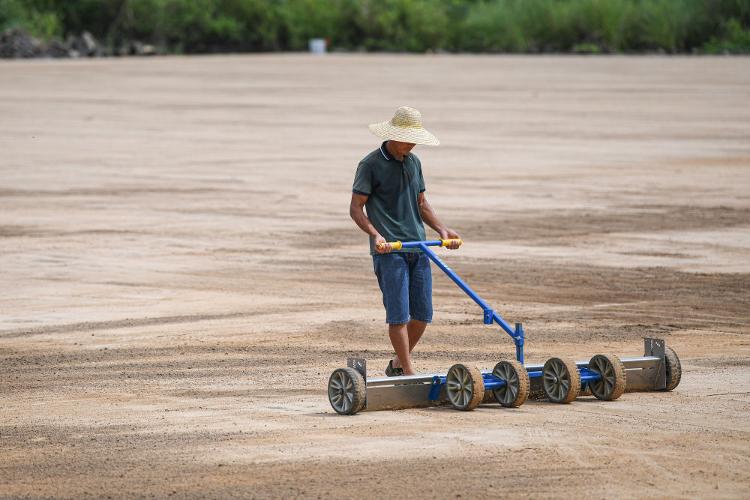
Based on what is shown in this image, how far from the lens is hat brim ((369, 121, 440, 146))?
9438mm

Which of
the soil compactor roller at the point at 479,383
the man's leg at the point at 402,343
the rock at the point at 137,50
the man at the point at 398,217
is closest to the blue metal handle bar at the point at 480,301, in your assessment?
the soil compactor roller at the point at 479,383

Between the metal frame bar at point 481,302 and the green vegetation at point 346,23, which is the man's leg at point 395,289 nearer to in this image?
the metal frame bar at point 481,302

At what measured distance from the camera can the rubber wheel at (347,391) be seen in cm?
900

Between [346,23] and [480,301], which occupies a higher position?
[346,23]

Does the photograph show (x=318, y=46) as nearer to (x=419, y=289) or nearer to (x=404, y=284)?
(x=419, y=289)

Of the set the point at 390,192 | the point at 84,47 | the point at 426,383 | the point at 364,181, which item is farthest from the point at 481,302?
the point at 84,47

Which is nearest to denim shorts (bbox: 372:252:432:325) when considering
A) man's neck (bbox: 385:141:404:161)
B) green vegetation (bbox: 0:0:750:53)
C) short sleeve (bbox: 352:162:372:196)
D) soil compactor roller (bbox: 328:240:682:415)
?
soil compactor roller (bbox: 328:240:682:415)

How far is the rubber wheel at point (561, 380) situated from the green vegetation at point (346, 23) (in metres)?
57.5

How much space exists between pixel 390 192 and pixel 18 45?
186ft

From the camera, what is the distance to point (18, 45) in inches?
2505

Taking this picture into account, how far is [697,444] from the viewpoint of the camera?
8266 mm

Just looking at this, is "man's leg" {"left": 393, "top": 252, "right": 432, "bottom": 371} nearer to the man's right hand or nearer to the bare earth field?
the man's right hand

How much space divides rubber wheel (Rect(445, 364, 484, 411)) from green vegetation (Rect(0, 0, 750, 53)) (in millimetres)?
57764

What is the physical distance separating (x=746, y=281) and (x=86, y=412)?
25.3 ft
